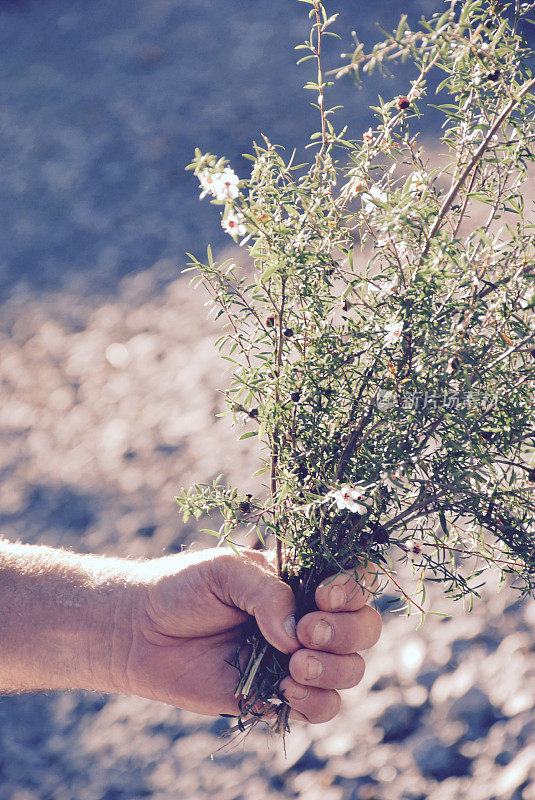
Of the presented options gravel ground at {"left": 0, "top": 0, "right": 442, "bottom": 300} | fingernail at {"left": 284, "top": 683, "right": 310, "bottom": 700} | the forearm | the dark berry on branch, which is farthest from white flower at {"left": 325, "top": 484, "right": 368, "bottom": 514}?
A: gravel ground at {"left": 0, "top": 0, "right": 442, "bottom": 300}

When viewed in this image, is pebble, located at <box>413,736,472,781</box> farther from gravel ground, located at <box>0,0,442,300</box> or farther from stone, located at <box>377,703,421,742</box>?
gravel ground, located at <box>0,0,442,300</box>

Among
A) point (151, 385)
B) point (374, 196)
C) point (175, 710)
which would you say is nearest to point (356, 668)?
point (374, 196)

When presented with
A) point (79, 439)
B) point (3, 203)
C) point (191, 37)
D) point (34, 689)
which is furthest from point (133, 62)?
point (34, 689)

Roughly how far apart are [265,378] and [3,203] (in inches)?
180

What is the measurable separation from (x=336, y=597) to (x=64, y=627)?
0.77 metres

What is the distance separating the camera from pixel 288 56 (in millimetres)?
5543

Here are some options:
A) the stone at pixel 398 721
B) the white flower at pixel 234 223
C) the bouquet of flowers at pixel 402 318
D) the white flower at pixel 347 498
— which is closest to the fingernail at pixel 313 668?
the bouquet of flowers at pixel 402 318

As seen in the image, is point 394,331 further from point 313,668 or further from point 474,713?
point 474,713

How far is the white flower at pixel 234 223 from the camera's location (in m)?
1.04

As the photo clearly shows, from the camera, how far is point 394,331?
42.5 inches

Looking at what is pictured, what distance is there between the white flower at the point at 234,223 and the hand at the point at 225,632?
71 cm

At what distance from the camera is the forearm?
5.95ft

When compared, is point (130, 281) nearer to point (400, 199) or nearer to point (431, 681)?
point (431, 681)

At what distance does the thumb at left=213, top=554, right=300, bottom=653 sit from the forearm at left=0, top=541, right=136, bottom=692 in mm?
320
